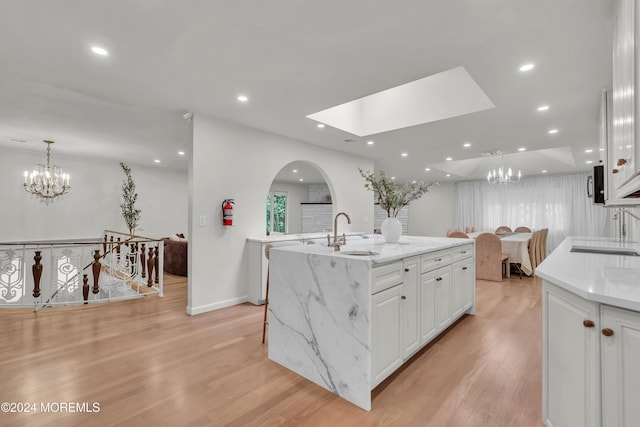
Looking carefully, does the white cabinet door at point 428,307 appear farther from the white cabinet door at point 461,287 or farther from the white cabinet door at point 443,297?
the white cabinet door at point 461,287

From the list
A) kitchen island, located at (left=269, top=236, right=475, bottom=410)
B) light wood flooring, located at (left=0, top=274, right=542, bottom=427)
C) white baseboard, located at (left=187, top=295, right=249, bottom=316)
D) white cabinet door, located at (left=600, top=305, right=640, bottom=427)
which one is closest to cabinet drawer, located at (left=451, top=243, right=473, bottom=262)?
kitchen island, located at (left=269, top=236, right=475, bottom=410)

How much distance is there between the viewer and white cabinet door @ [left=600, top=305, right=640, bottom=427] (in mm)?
979

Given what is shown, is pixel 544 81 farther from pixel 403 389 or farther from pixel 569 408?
pixel 403 389

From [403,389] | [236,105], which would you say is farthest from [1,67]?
[403,389]

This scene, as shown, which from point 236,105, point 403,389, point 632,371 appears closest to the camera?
point 632,371

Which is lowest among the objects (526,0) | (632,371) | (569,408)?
(569,408)

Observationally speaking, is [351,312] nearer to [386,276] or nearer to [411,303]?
[386,276]

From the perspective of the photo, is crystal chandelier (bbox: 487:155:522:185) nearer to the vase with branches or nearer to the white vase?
the white vase

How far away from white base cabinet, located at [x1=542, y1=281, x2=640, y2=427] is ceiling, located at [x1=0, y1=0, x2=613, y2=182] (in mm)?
1772

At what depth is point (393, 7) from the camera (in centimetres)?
186

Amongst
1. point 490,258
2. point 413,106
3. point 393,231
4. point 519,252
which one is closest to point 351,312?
point 393,231

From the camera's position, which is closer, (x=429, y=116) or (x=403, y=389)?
(x=403, y=389)

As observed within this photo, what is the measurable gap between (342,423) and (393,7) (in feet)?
8.23

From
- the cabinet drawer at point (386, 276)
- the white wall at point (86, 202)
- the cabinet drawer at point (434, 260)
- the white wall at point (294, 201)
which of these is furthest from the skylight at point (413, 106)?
the white wall at point (294, 201)
